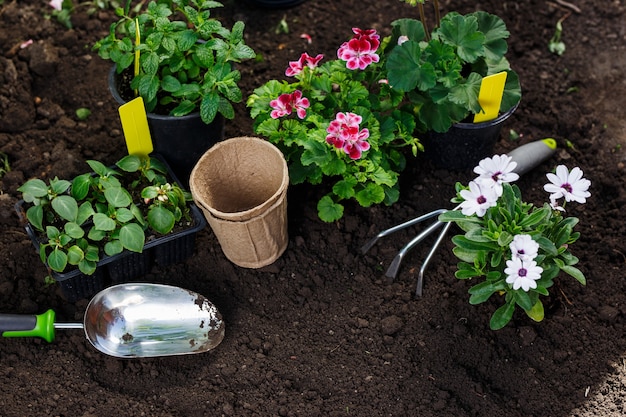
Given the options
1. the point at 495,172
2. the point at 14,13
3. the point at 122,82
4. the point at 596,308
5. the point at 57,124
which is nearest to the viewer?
the point at 495,172

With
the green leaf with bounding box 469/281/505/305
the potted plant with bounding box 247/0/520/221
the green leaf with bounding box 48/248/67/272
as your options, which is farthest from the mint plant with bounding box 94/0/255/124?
the green leaf with bounding box 469/281/505/305

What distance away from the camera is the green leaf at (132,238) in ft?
7.23

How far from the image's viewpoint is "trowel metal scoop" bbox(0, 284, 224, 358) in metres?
2.25

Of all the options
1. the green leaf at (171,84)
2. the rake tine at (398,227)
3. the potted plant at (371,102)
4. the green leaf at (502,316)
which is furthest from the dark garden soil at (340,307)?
the green leaf at (171,84)

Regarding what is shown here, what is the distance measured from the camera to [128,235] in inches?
87.0

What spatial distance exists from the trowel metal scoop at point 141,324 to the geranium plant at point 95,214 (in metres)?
0.15

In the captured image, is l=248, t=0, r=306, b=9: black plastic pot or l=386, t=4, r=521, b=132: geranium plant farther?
l=248, t=0, r=306, b=9: black plastic pot

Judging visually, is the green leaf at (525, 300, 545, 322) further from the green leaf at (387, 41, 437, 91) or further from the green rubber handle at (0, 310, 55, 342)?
the green rubber handle at (0, 310, 55, 342)

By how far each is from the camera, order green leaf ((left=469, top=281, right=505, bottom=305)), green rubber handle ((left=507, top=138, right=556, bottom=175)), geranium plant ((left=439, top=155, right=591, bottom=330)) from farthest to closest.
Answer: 1. green rubber handle ((left=507, top=138, right=556, bottom=175))
2. green leaf ((left=469, top=281, right=505, bottom=305))
3. geranium plant ((left=439, top=155, right=591, bottom=330))

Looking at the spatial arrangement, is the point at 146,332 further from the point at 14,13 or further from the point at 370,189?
the point at 14,13

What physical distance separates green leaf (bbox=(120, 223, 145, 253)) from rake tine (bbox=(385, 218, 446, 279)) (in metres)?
0.78

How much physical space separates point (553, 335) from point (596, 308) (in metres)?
0.18

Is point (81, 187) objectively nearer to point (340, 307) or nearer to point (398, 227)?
point (340, 307)

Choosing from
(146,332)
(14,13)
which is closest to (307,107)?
(146,332)
